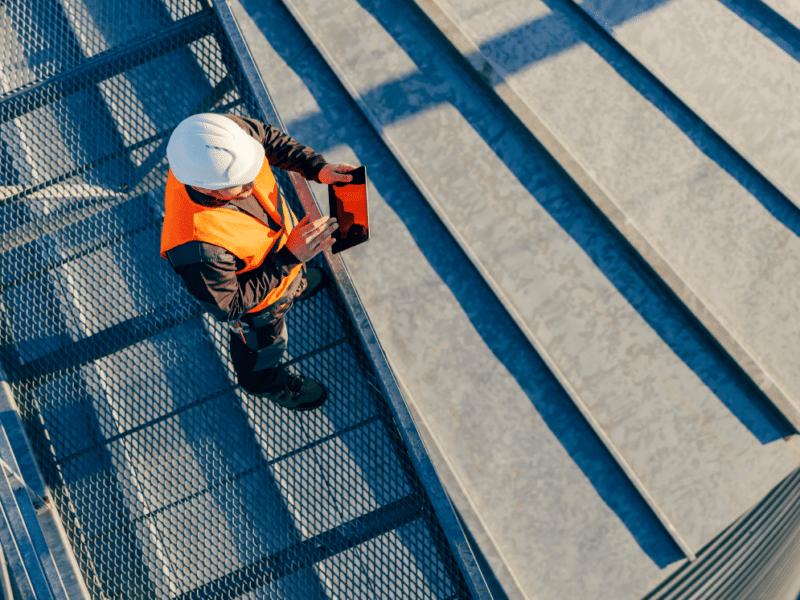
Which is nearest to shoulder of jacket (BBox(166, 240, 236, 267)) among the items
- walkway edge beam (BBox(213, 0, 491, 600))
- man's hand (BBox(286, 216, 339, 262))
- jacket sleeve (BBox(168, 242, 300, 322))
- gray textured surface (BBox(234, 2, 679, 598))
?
jacket sleeve (BBox(168, 242, 300, 322))

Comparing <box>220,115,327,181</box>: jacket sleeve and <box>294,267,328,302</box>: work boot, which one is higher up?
<box>220,115,327,181</box>: jacket sleeve

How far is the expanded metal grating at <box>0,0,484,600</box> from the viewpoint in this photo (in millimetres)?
3430

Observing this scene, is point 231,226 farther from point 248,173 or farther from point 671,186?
point 671,186

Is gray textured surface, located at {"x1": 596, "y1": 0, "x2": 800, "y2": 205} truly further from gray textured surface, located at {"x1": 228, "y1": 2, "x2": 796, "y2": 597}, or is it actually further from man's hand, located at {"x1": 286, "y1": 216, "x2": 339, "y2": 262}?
man's hand, located at {"x1": 286, "y1": 216, "x2": 339, "y2": 262}

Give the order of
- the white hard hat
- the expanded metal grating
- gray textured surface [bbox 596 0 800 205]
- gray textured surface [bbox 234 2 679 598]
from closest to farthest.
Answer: the white hard hat → the expanded metal grating → gray textured surface [bbox 234 2 679 598] → gray textured surface [bbox 596 0 800 205]

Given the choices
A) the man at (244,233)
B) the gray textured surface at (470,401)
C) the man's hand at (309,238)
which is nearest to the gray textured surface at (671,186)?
the gray textured surface at (470,401)

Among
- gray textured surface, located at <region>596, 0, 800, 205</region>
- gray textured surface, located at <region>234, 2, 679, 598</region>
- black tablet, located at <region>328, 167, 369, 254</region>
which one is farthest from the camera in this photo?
gray textured surface, located at <region>596, 0, 800, 205</region>

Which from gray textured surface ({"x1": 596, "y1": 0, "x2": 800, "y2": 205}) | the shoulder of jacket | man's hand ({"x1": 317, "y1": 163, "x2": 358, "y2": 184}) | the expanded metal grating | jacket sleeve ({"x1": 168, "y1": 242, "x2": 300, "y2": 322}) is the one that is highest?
gray textured surface ({"x1": 596, "y1": 0, "x2": 800, "y2": 205})

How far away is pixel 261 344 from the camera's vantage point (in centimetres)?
317

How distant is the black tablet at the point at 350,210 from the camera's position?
3000mm

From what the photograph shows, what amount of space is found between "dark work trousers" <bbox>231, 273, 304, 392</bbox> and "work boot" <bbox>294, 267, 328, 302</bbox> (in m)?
0.16

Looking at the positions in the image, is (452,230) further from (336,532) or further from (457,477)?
(336,532)

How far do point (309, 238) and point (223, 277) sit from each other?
1.76 ft

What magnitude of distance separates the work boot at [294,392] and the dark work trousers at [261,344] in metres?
0.05
